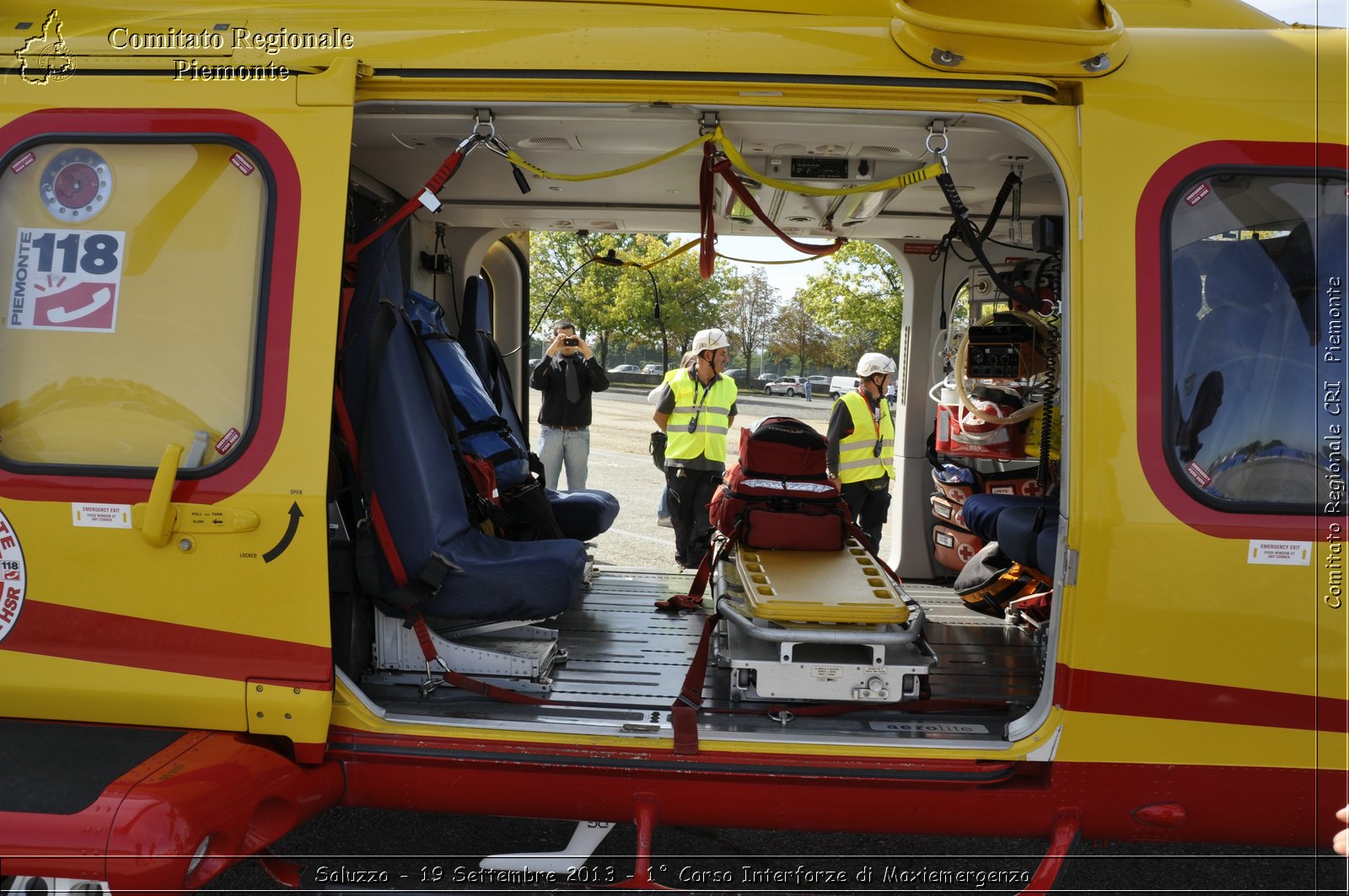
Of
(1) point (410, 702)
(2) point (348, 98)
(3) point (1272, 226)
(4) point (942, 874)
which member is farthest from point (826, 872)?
(2) point (348, 98)

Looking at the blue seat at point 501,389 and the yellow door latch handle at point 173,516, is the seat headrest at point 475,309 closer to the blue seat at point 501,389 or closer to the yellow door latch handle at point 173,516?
the blue seat at point 501,389

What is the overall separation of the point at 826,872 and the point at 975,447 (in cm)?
246

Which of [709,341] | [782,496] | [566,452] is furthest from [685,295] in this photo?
[782,496]

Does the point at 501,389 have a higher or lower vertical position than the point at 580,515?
higher

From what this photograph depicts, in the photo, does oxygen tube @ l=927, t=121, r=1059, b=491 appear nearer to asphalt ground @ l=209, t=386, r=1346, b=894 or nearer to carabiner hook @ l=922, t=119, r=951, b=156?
carabiner hook @ l=922, t=119, r=951, b=156

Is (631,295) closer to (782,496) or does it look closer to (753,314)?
(753,314)

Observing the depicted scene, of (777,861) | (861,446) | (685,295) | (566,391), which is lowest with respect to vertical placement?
(777,861)

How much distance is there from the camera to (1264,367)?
239 centimetres

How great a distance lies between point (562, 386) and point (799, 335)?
32.7m

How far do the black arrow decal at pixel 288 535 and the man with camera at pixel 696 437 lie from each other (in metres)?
3.90

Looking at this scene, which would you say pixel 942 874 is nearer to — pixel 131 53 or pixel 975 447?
pixel 975 447

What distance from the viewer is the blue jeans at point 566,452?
7.32 metres

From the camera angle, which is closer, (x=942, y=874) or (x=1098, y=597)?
(x=1098, y=597)

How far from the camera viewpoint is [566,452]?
24.2ft
